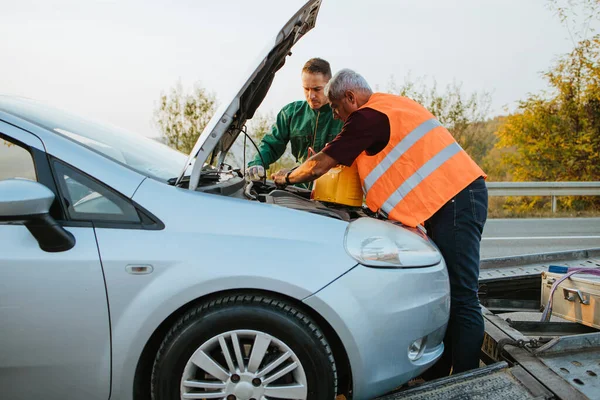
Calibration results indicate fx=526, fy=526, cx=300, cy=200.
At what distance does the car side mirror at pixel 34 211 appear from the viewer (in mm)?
1902

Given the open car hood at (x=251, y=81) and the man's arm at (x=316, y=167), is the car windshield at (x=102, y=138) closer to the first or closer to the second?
the open car hood at (x=251, y=81)

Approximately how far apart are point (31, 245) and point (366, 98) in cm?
186

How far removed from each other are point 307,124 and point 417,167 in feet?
4.93

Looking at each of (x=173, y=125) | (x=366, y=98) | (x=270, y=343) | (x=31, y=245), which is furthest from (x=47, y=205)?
(x=173, y=125)

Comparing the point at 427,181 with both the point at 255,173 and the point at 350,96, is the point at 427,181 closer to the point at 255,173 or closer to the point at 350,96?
the point at 350,96

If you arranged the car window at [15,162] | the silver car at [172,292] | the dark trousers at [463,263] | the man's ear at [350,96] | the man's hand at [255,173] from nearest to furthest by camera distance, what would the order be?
the silver car at [172,292], the car window at [15,162], the dark trousers at [463,263], the man's ear at [350,96], the man's hand at [255,173]

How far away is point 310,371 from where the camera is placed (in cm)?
209

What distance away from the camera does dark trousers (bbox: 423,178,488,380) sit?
2662 millimetres

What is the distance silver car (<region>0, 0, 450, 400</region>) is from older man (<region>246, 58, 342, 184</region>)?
1.67 m

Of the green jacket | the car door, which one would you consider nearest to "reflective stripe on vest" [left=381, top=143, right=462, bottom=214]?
the green jacket

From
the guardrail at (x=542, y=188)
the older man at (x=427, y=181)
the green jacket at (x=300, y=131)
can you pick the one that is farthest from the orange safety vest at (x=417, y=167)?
the guardrail at (x=542, y=188)

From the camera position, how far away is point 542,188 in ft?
33.6

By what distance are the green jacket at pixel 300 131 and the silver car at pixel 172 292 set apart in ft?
6.17

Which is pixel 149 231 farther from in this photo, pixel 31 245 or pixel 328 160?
pixel 328 160
